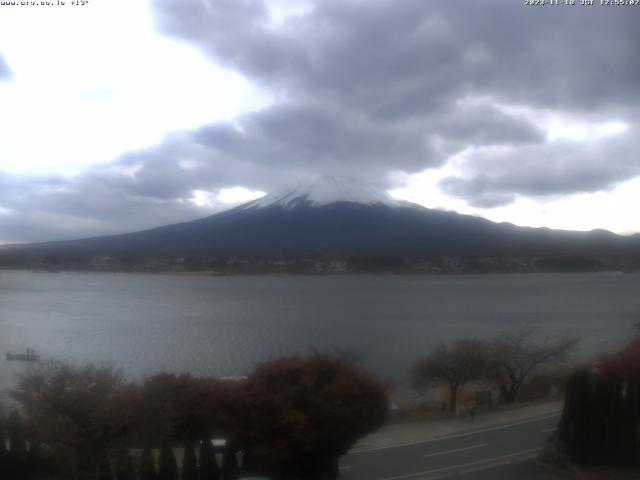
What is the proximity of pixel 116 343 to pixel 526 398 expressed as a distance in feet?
51.1

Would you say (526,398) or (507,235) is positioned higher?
(507,235)

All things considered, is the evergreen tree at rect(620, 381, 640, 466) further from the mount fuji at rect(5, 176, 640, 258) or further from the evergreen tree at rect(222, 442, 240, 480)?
the mount fuji at rect(5, 176, 640, 258)

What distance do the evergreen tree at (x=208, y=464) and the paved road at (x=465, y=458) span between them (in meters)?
1.51

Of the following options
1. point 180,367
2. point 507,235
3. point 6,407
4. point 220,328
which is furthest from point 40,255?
point 507,235

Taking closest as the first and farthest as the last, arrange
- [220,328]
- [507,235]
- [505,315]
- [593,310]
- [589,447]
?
[589,447]
[220,328]
[505,315]
[593,310]
[507,235]

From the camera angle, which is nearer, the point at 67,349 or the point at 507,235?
the point at 67,349

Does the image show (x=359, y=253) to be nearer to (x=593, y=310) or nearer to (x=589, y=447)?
(x=593, y=310)

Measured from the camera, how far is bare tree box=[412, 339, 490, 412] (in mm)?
13984

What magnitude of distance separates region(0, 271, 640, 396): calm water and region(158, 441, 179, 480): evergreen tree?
9896 mm

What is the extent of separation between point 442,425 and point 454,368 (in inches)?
148

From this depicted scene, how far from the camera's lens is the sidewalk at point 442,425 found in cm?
934

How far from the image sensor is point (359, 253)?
63656mm

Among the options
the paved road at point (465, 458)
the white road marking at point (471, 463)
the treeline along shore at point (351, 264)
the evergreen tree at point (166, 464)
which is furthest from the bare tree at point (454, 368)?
the treeline along shore at point (351, 264)

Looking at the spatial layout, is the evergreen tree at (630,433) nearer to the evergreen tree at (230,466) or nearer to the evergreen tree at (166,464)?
the evergreen tree at (230,466)
